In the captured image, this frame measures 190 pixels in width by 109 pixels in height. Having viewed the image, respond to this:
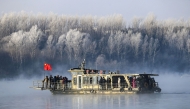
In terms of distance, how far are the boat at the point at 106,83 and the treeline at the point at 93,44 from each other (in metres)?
47.1

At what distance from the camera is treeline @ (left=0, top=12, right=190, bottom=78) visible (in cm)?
11956

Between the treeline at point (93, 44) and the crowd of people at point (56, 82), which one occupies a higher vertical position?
the treeline at point (93, 44)

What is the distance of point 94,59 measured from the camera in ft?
397

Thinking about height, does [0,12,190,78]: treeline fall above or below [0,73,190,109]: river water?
above

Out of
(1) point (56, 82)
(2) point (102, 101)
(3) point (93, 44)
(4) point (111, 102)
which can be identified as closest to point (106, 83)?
(1) point (56, 82)

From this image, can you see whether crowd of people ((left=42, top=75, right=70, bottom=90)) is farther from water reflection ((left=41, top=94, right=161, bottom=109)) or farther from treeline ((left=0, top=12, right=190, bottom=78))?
treeline ((left=0, top=12, right=190, bottom=78))

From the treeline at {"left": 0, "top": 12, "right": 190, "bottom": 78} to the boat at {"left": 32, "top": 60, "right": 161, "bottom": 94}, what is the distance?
47130 millimetres

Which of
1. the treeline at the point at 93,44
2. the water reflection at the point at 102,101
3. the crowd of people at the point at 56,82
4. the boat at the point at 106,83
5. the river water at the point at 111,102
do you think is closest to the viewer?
the river water at the point at 111,102

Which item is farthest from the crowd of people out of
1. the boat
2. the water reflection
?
the water reflection

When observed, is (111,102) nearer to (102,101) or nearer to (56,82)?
(102,101)

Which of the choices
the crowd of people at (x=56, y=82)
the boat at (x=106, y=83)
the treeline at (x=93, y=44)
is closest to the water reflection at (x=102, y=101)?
the boat at (x=106, y=83)

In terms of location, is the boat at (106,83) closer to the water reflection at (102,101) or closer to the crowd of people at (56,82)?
the crowd of people at (56,82)

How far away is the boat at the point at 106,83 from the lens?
64625 millimetres

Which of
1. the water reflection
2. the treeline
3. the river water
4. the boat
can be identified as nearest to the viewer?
the river water
